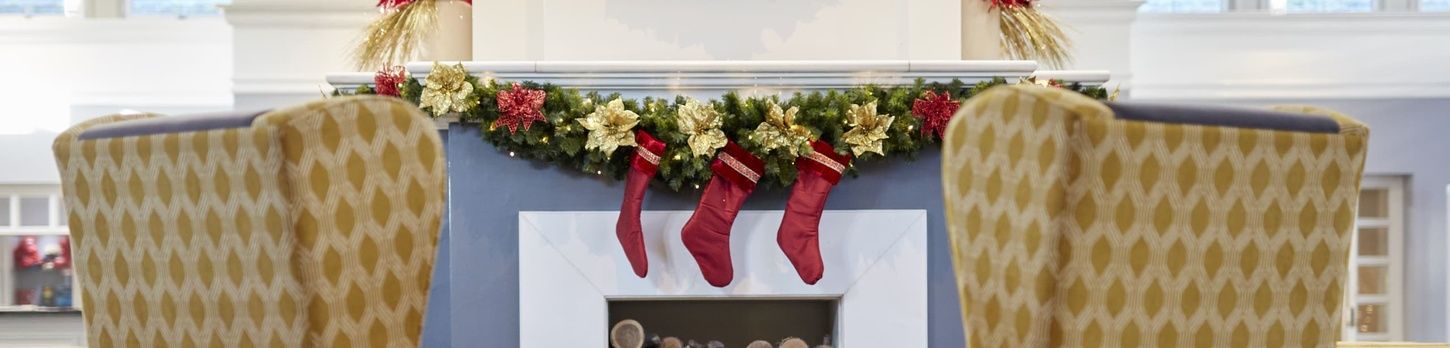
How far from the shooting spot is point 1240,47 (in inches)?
170

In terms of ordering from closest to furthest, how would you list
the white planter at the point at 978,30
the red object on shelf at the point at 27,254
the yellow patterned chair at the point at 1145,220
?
the yellow patterned chair at the point at 1145,220 → the white planter at the point at 978,30 → the red object on shelf at the point at 27,254

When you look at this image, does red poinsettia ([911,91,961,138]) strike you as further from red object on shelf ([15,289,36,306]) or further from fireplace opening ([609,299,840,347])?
red object on shelf ([15,289,36,306])

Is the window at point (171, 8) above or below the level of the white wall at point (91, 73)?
above

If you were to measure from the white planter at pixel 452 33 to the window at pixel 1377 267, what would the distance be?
3.08 metres

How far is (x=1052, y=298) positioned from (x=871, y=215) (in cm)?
143

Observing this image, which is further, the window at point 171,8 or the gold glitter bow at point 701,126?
the window at point 171,8

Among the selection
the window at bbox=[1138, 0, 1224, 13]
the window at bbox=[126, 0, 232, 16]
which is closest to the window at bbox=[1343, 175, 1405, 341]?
the window at bbox=[1138, 0, 1224, 13]

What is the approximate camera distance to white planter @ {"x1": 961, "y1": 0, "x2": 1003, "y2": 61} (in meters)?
3.20

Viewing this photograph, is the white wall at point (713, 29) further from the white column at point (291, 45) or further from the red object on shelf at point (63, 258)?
the red object on shelf at point (63, 258)

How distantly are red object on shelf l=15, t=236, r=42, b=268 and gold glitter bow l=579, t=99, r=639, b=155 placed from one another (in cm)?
268

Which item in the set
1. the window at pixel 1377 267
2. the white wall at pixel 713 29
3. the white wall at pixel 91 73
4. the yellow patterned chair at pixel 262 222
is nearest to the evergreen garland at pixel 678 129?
the white wall at pixel 713 29

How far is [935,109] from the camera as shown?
2.76 metres

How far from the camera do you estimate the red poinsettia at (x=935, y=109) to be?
2760mm

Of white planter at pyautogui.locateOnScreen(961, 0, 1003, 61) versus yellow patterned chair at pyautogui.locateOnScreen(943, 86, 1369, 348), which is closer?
yellow patterned chair at pyautogui.locateOnScreen(943, 86, 1369, 348)
